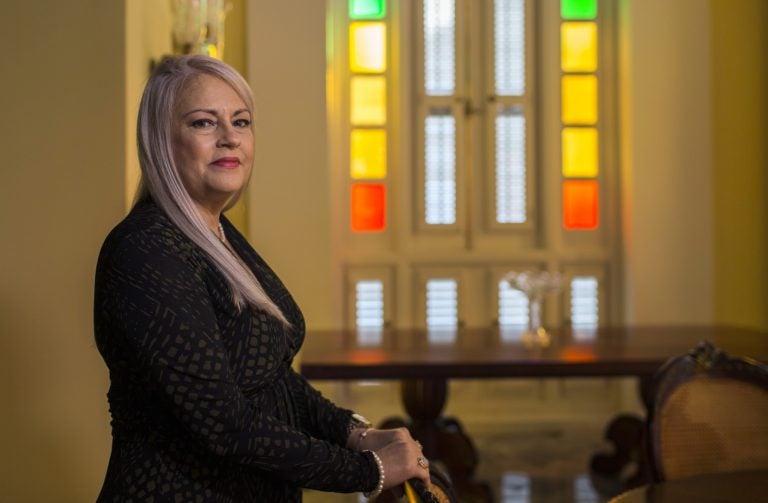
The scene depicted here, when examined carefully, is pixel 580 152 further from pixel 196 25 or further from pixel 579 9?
pixel 196 25

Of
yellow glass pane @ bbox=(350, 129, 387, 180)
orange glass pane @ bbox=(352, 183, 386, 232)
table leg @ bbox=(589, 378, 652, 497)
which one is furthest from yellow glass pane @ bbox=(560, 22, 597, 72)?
table leg @ bbox=(589, 378, 652, 497)

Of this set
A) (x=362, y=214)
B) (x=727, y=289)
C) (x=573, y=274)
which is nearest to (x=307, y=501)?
(x=362, y=214)

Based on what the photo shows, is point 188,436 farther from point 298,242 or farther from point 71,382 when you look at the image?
point 298,242

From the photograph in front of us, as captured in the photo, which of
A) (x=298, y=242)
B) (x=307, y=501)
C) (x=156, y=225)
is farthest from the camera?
(x=298, y=242)

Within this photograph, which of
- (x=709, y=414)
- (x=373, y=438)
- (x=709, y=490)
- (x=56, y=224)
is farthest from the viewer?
(x=56, y=224)

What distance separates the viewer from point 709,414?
2.40 metres

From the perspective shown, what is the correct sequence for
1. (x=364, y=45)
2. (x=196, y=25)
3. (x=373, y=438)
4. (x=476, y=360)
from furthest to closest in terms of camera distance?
(x=364, y=45) → (x=196, y=25) → (x=476, y=360) → (x=373, y=438)

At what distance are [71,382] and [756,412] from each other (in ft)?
5.75

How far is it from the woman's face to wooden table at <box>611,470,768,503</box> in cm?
89

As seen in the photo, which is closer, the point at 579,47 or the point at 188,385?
the point at 188,385

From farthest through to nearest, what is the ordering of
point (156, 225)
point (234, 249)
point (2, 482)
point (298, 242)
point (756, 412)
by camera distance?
point (298, 242), point (2, 482), point (756, 412), point (234, 249), point (156, 225)

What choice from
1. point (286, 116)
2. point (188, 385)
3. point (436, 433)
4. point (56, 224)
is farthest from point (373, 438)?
point (286, 116)

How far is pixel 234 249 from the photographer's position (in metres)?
1.85

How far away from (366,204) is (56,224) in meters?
3.06
